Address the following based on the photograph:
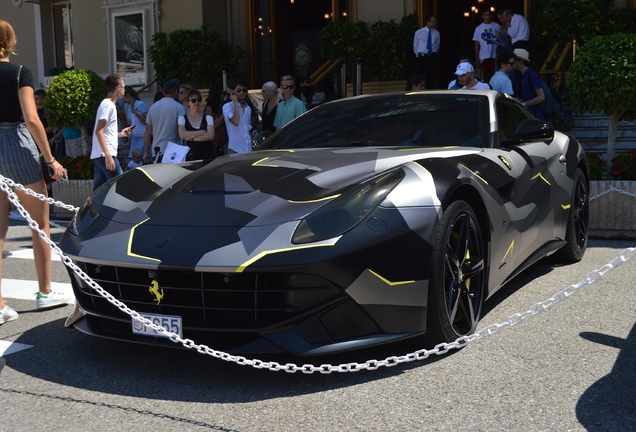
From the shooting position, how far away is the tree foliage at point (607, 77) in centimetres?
842

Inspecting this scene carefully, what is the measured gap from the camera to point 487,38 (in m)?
13.4

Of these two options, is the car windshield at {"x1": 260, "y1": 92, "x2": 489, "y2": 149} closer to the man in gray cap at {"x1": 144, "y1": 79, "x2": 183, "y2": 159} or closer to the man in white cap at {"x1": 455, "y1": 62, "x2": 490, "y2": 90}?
the man in white cap at {"x1": 455, "y1": 62, "x2": 490, "y2": 90}

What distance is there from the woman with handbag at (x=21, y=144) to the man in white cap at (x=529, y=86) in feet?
20.5

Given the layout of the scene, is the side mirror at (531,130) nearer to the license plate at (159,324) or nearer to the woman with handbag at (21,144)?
the license plate at (159,324)

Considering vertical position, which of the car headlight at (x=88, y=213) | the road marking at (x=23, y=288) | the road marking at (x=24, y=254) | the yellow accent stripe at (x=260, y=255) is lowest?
the road marking at (x=24, y=254)

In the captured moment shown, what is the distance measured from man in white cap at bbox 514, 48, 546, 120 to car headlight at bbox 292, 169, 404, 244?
6.33 metres

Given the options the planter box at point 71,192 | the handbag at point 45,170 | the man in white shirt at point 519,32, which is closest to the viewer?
the handbag at point 45,170

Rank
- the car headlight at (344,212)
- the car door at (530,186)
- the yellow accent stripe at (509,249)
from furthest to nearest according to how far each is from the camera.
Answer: the car door at (530,186)
the yellow accent stripe at (509,249)
the car headlight at (344,212)

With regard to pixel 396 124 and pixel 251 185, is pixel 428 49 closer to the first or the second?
pixel 396 124

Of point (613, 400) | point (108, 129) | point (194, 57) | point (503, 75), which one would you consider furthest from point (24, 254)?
point (194, 57)

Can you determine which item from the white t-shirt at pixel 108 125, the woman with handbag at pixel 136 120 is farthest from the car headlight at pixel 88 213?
the woman with handbag at pixel 136 120

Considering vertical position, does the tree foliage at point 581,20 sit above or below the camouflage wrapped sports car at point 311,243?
above

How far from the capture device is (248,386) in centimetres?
362

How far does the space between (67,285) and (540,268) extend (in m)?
3.65
